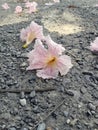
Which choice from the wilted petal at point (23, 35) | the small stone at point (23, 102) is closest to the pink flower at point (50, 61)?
the small stone at point (23, 102)

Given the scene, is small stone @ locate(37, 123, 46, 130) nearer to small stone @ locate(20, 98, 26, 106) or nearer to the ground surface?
the ground surface

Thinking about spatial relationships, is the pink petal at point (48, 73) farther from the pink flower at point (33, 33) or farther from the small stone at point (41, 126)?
the pink flower at point (33, 33)

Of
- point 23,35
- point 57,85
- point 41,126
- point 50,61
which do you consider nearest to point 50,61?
point 50,61

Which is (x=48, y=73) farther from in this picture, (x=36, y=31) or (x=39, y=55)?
(x=36, y=31)

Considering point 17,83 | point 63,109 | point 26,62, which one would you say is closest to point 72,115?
point 63,109

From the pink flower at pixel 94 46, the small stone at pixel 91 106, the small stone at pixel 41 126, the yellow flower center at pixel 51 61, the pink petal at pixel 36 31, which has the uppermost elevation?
the pink petal at pixel 36 31

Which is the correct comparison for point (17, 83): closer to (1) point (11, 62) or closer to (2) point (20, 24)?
(1) point (11, 62)
